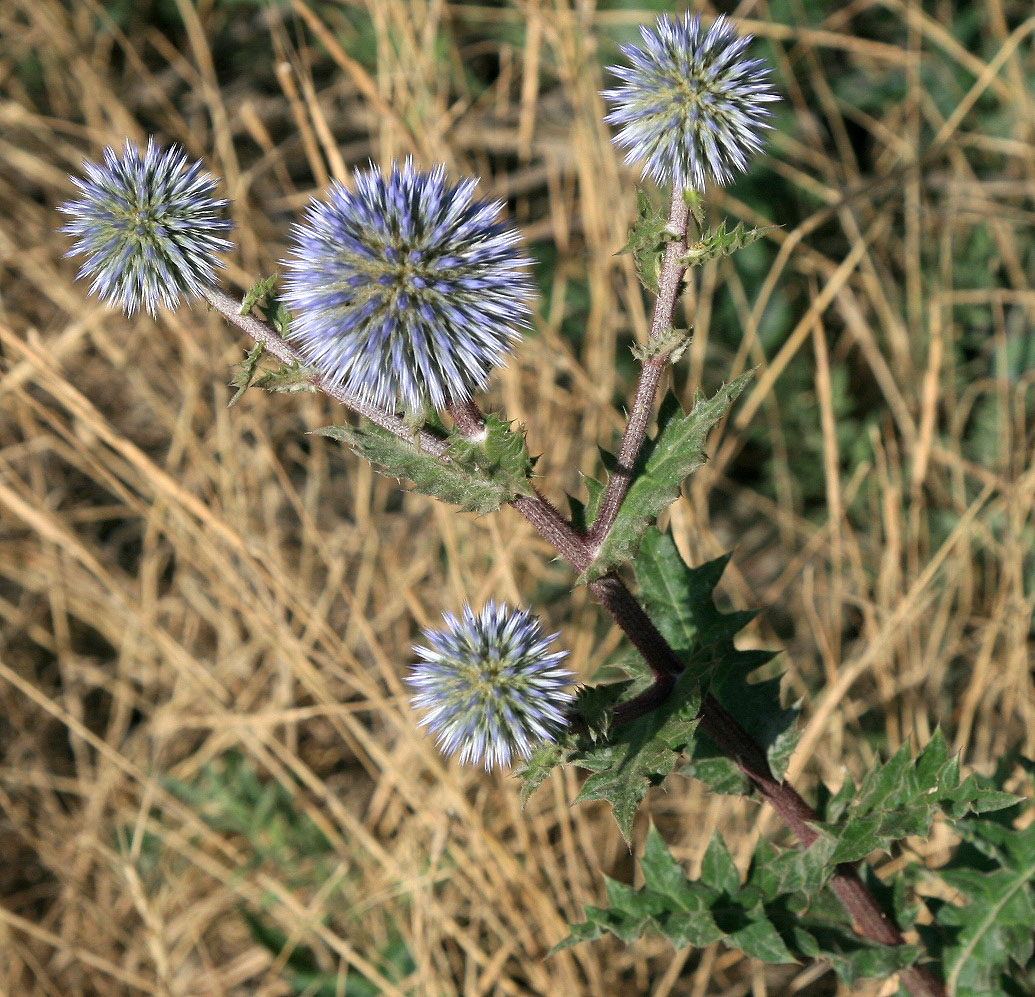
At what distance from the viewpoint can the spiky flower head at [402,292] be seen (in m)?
1.55

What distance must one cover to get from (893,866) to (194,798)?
7.96 ft

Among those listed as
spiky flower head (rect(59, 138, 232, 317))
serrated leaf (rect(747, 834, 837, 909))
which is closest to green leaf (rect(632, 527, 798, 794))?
serrated leaf (rect(747, 834, 837, 909))

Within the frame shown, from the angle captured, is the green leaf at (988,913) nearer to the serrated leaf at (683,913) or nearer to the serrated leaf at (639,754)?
the serrated leaf at (683,913)

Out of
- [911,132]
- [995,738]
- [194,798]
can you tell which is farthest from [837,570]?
[194,798]

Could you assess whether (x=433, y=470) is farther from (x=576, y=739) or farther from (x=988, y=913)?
(x=988, y=913)

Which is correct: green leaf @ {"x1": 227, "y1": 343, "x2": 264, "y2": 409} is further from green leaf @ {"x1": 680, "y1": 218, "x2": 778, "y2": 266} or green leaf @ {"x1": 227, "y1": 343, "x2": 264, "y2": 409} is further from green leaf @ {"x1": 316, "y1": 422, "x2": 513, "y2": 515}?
green leaf @ {"x1": 680, "y1": 218, "x2": 778, "y2": 266}

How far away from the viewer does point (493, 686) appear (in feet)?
5.46

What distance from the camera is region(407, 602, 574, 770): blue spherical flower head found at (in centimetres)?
163

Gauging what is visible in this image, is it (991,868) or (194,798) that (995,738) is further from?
(194,798)

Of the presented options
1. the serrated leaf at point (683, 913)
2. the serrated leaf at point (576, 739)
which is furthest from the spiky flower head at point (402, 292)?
the serrated leaf at point (683, 913)

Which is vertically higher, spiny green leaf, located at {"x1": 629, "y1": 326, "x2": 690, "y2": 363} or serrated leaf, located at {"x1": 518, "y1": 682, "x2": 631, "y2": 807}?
spiny green leaf, located at {"x1": 629, "y1": 326, "x2": 690, "y2": 363}

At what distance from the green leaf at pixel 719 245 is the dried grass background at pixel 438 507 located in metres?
1.74

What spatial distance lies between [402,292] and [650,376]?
1.40 ft

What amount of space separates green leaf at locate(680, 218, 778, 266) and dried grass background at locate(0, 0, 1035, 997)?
5.72 ft
